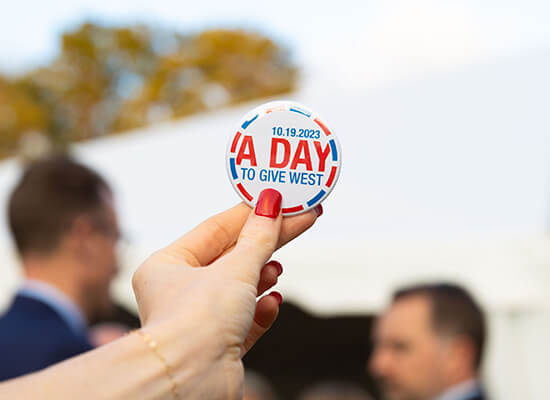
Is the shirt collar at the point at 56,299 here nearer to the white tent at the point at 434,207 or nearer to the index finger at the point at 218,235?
the index finger at the point at 218,235

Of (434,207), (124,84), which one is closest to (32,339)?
(434,207)

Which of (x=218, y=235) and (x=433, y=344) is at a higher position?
(x=218, y=235)

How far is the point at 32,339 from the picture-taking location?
142cm

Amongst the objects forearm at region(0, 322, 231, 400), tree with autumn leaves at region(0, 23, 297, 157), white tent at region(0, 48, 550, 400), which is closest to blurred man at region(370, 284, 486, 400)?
white tent at region(0, 48, 550, 400)

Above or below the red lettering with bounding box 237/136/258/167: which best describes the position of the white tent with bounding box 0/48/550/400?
below

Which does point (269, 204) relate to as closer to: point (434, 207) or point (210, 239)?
point (210, 239)

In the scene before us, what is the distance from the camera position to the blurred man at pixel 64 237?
1.62 m

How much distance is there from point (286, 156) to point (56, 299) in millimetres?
→ 1146

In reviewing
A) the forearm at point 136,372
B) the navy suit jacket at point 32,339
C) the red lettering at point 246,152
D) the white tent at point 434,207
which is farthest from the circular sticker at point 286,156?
the white tent at point 434,207

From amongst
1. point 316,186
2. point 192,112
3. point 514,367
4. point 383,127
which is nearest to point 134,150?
point 383,127

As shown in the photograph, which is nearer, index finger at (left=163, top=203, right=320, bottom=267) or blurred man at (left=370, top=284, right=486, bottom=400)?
index finger at (left=163, top=203, right=320, bottom=267)

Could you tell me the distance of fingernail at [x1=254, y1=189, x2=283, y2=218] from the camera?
25.0 inches

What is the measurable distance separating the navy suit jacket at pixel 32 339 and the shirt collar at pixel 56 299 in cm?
1

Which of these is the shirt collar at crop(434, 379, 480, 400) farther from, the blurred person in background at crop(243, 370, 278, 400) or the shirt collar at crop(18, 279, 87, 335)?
the blurred person in background at crop(243, 370, 278, 400)
